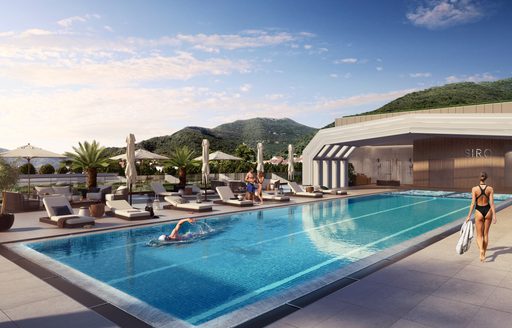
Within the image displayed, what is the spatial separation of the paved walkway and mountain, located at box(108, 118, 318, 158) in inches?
3302

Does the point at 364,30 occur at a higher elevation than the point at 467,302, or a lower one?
higher

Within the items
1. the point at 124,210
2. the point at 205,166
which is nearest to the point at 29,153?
the point at 124,210

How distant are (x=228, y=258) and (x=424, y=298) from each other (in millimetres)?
4313

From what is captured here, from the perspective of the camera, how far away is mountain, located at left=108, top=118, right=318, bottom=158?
9294 cm

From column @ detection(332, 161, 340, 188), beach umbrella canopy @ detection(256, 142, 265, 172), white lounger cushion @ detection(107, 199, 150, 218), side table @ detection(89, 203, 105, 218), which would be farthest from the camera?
column @ detection(332, 161, 340, 188)

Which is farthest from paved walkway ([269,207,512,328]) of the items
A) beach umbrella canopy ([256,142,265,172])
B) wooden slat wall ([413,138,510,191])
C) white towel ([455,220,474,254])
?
wooden slat wall ([413,138,510,191])

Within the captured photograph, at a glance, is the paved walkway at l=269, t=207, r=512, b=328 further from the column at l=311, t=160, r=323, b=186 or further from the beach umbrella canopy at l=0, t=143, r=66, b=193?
the column at l=311, t=160, r=323, b=186

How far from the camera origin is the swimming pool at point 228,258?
5.62m

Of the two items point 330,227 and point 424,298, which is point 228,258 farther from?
point 330,227

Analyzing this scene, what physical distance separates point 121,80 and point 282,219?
22984mm

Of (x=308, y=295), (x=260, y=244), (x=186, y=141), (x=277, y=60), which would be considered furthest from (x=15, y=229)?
(x=186, y=141)

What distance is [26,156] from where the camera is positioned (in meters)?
17.3

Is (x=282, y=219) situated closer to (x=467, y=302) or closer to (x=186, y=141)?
(x=467, y=302)

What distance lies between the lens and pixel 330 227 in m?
12.1
